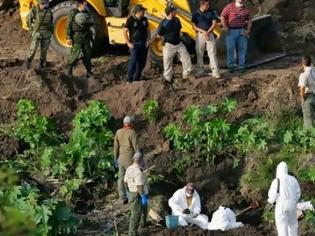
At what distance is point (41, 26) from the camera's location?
50.6ft

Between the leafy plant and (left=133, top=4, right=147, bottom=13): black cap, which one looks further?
(left=133, top=4, right=147, bottom=13): black cap

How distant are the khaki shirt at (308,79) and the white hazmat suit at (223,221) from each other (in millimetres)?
2371

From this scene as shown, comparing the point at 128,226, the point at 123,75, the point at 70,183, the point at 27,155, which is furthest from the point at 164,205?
the point at 123,75

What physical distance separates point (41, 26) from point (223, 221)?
211 inches

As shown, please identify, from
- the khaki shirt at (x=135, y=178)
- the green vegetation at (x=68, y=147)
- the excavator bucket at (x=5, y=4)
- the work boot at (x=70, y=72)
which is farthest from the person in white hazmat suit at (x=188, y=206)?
the excavator bucket at (x=5, y=4)

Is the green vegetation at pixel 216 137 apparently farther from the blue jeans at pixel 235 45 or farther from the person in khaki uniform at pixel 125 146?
the blue jeans at pixel 235 45

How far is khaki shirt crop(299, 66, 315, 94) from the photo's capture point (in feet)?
43.2

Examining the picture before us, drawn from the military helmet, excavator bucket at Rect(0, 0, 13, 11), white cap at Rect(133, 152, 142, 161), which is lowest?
white cap at Rect(133, 152, 142, 161)

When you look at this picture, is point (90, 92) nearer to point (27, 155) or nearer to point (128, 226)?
point (27, 155)

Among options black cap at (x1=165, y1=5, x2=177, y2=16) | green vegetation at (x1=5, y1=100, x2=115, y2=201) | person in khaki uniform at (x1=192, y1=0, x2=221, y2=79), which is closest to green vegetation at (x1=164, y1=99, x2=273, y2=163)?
green vegetation at (x1=5, y1=100, x2=115, y2=201)

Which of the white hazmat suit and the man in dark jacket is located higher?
the man in dark jacket

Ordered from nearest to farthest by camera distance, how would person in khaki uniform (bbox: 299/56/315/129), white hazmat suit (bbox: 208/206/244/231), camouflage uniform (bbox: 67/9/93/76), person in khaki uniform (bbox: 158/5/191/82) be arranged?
white hazmat suit (bbox: 208/206/244/231) → person in khaki uniform (bbox: 299/56/315/129) → person in khaki uniform (bbox: 158/5/191/82) → camouflage uniform (bbox: 67/9/93/76)

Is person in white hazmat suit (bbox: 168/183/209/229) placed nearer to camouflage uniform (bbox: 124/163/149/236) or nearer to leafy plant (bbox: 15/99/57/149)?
camouflage uniform (bbox: 124/163/149/236)

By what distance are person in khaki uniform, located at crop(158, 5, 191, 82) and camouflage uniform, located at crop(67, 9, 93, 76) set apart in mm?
1229
